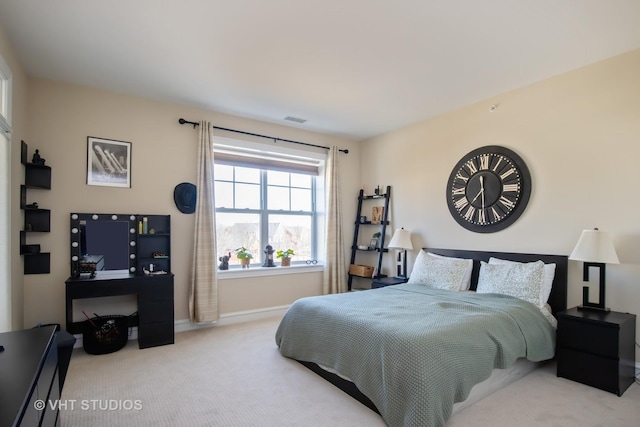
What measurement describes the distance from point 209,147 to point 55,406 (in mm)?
3042

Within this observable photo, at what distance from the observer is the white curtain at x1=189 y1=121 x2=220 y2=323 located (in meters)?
4.09

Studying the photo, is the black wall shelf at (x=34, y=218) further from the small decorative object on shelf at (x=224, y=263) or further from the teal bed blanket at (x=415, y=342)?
the teal bed blanket at (x=415, y=342)

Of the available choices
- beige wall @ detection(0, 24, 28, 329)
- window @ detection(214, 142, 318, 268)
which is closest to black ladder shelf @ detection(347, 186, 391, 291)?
window @ detection(214, 142, 318, 268)

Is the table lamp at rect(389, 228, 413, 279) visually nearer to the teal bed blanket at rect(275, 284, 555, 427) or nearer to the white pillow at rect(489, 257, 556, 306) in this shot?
the teal bed blanket at rect(275, 284, 555, 427)

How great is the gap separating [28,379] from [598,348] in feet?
11.6

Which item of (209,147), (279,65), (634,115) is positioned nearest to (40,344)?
(279,65)

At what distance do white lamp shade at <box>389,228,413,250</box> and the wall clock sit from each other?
671 millimetres

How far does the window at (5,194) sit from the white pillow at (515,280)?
4.17 metres

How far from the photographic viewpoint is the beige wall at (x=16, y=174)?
2839mm

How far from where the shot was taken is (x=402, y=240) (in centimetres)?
459

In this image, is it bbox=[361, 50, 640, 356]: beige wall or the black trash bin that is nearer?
bbox=[361, 50, 640, 356]: beige wall

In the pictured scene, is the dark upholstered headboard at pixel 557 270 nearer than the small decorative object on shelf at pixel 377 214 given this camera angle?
Yes

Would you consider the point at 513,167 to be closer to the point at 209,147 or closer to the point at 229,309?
the point at 209,147

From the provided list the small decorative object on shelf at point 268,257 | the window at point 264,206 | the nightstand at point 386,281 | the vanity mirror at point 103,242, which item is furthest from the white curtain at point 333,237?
the vanity mirror at point 103,242
